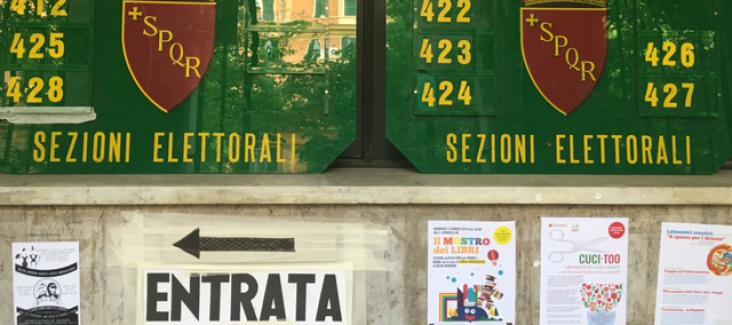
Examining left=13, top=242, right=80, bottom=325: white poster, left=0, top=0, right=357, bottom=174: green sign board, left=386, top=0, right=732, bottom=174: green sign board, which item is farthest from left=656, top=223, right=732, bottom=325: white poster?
left=13, top=242, right=80, bottom=325: white poster

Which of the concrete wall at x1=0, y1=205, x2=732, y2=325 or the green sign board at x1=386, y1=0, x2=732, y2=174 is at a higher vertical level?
the green sign board at x1=386, y1=0, x2=732, y2=174

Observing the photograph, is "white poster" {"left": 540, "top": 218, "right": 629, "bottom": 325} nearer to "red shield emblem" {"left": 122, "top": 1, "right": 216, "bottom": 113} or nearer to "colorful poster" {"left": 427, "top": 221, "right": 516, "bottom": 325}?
"colorful poster" {"left": 427, "top": 221, "right": 516, "bottom": 325}

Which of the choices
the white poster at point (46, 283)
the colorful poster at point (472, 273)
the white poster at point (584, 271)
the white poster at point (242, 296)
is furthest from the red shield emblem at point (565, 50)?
the white poster at point (46, 283)

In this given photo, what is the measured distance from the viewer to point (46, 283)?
2.62 metres

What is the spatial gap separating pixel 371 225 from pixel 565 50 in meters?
1.33

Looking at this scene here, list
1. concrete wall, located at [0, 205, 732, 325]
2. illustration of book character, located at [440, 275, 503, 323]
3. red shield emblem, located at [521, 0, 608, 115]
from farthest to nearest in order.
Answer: red shield emblem, located at [521, 0, 608, 115] → illustration of book character, located at [440, 275, 503, 323] → concrete wall, located at [0, 205, 732, 325]

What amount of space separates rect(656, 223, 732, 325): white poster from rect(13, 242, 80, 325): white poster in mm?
2753

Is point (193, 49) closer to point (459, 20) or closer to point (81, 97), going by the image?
point (81, 97)

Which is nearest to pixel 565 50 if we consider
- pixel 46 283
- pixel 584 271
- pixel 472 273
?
pixel 584 271

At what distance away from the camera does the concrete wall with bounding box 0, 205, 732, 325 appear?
2592 millimetres

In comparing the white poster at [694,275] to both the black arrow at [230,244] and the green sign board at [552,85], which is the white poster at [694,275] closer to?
the green sign board at [552,85]

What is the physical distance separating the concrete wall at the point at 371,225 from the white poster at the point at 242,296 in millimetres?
86

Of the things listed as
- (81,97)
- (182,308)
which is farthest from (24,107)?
(182,308)

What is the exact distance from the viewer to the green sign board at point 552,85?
289 centimetres
